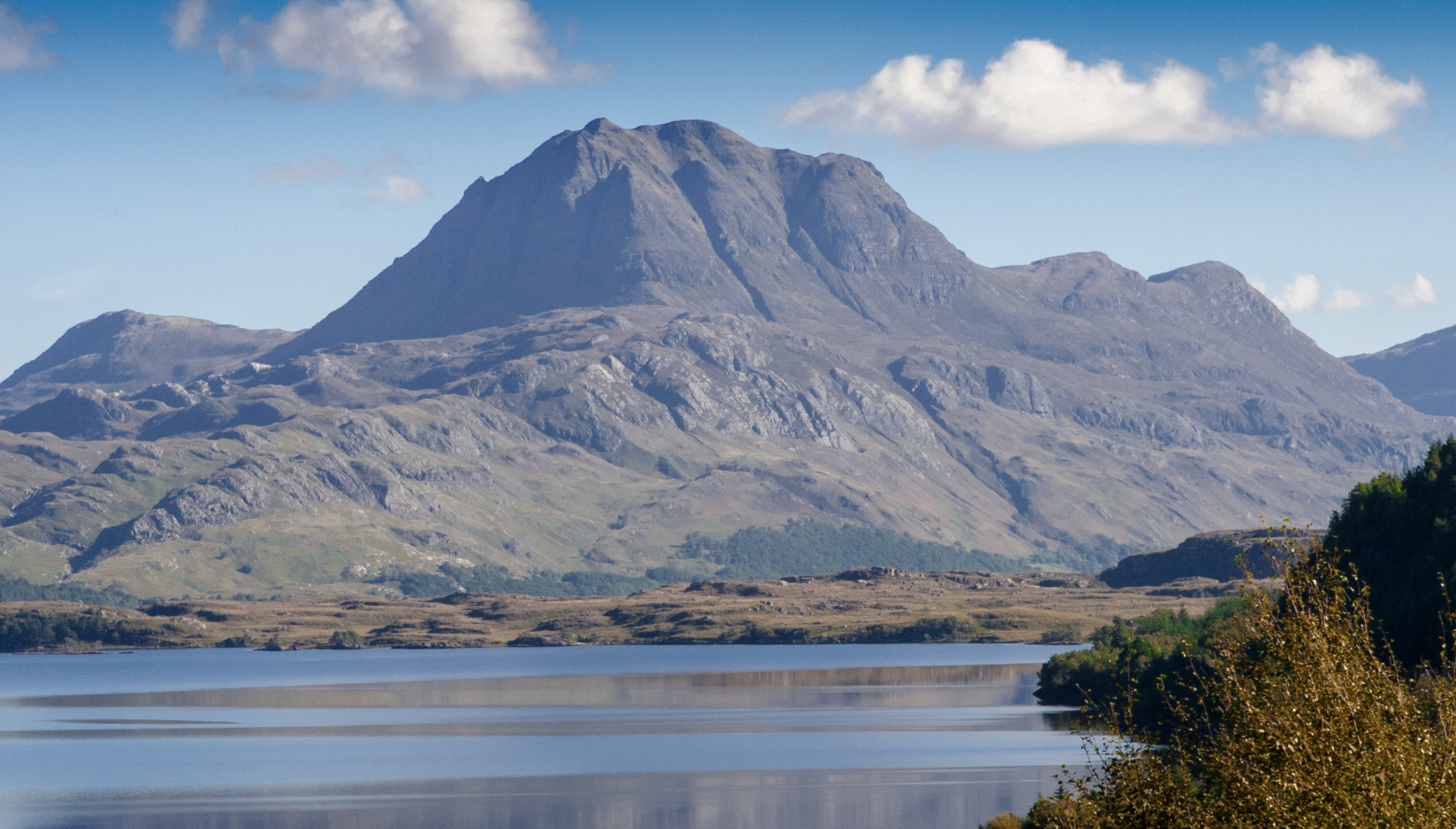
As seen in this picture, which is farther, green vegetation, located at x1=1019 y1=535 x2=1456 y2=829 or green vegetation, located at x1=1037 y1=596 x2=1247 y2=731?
green vegetation, located at x1=1037 y1=596 x2=1247 y2=731

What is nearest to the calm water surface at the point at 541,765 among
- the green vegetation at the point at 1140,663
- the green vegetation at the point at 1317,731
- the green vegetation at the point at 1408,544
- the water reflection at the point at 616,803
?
the water reflection at the point at 616,803

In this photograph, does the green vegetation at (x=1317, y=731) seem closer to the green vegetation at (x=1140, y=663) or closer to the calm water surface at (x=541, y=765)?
the calm water surface at (x=541, y=765)

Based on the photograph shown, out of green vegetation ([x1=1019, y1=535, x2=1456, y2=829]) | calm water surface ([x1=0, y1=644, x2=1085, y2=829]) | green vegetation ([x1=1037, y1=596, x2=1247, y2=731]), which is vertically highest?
green vegetation ([x1=1019, y1=535, x2=1456, y2=829])

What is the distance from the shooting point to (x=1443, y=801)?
28.2 meters

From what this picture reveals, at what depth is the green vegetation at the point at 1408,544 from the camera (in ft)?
385

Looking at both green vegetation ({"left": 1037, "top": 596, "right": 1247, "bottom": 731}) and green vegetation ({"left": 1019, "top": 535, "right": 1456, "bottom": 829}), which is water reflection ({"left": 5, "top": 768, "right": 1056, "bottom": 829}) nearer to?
green vegetation ({"left": 1037, "top": 596, "right": 1247, "bottom": 731})

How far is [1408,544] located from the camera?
135 m

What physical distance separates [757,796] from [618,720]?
66.5 m

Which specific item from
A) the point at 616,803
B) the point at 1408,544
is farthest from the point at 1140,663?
the point at 616,803

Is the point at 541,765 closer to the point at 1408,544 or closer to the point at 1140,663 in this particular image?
the point at 1140,663

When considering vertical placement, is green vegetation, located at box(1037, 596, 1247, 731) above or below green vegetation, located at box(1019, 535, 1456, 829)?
below

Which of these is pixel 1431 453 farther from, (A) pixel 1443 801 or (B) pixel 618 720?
(A) pixel 1443 801

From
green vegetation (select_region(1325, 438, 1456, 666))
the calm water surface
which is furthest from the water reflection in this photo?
green vegetation (select_region(1325, 438, 1456, 666))

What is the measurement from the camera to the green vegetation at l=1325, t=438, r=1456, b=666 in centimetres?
11725
